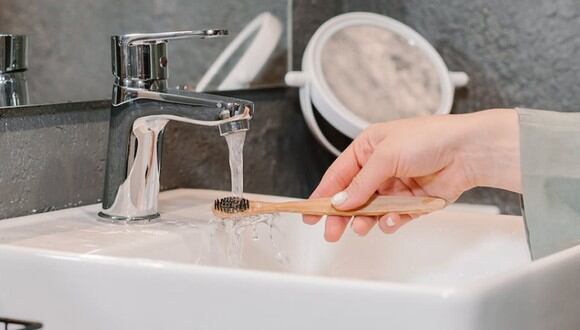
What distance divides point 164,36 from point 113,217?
0.19 meters

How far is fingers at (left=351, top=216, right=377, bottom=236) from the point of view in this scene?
889 mm

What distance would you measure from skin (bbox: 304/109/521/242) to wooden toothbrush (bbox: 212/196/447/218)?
0.01 metres

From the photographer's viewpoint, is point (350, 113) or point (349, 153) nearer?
point (349, 153)

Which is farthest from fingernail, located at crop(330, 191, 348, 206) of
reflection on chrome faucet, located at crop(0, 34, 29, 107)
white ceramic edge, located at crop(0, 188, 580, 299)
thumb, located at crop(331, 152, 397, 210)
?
reflection on chrome faucet, located at crop(0, 34, 29, 107)

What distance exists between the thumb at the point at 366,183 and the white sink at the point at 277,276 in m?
0.12

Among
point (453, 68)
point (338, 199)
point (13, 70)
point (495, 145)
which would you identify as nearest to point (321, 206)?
point (338, 199)

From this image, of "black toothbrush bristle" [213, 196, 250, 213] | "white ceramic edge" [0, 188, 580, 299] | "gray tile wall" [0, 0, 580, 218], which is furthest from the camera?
"gray tile wall" [0, 0, 580, 218]

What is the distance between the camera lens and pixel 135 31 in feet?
3.40

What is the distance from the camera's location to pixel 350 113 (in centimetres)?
121

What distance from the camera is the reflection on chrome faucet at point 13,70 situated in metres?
0.88

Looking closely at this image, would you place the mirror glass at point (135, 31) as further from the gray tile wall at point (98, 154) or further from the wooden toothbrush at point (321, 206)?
the wooden toothbrush at point (321, 206)

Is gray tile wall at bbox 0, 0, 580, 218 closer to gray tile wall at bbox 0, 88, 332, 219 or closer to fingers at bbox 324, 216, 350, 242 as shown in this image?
gray tile wall at bbox 0, 88, 332, 219

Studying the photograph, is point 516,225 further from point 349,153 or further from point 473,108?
point 473,108

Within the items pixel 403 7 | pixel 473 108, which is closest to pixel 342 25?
pixel 403 7
